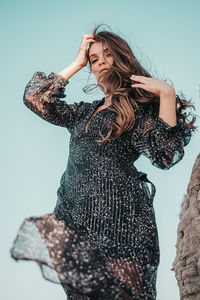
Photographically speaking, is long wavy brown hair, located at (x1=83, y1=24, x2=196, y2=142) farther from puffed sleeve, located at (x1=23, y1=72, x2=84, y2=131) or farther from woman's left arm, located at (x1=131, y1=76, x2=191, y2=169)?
puffed sleeve, located at (x1=23, y1=72, x2=84, y2=131)

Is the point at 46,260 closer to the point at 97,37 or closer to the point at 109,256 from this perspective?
the point at 109,256

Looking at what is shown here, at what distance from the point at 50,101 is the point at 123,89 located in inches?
21.4

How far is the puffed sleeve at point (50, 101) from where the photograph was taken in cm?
269

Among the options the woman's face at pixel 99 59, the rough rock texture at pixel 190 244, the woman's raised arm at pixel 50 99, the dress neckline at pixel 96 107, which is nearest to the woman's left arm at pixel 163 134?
the dress neckline at pixel 96 107

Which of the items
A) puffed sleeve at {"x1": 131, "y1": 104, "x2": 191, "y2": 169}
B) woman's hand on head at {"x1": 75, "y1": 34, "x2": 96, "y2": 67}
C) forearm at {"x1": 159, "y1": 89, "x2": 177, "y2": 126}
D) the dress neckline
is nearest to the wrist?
forearm at {"x1": 159, "y1": 89, "x2": 177, "y2": 126}

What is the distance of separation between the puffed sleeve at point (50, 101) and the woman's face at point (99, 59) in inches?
10.3

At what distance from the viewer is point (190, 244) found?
3623mm

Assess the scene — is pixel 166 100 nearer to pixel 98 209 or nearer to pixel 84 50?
pixel 98 209

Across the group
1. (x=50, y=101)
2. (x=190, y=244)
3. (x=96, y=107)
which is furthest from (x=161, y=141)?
(x=190, y=244)

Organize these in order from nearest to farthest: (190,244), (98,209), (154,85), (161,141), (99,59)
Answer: (98,209), (161,141), (154,85), (99,59), (190,244)

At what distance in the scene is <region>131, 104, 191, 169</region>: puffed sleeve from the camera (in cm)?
228

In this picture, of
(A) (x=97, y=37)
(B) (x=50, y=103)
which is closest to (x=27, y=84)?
(B) (x=50, y=103)

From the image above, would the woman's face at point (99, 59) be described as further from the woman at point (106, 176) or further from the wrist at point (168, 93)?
the wrist at point (168, 93)

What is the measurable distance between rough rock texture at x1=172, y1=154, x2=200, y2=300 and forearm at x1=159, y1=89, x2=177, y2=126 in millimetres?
1562
